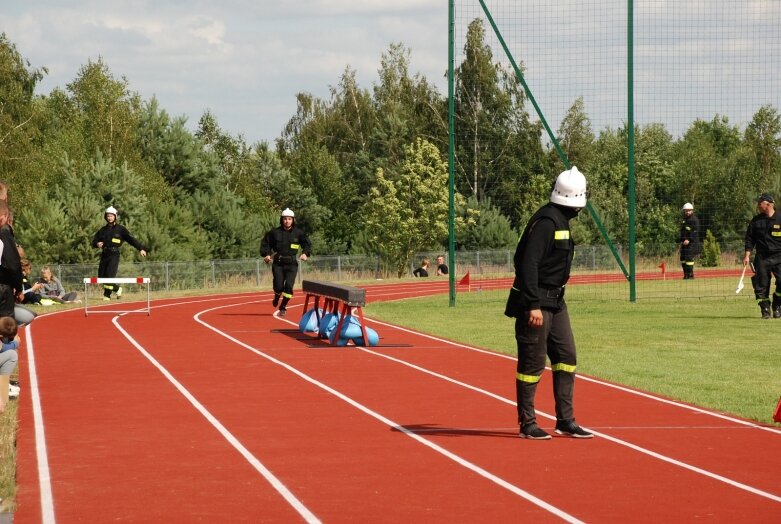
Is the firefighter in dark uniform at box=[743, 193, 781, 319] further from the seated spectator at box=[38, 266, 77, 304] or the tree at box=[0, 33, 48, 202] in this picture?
the tree at box=[0, 33, 48, 202]

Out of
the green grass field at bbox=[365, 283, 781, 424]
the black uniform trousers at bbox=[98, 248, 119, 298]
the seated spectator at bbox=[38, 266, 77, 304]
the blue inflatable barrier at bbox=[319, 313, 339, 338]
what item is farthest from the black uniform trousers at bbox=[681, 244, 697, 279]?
the blue inflatable barrier at bbox=[319, 313, 339, 338]

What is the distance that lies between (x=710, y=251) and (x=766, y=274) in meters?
25.0

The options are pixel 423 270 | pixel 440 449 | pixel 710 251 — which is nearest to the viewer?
pixel 440 449

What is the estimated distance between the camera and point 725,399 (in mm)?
13156

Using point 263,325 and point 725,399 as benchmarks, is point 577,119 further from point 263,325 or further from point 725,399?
point 725,399

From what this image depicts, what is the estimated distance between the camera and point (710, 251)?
47.7m

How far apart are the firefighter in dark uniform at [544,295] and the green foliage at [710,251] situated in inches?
1419

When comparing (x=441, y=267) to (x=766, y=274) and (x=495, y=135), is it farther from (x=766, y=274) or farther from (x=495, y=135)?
(x=766, y=274)

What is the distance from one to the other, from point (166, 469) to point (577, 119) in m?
27.5

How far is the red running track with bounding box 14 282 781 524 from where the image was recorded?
312 inches

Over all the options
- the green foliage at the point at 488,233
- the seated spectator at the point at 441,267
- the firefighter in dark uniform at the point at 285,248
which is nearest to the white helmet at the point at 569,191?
the firefighter in dark uniform at the point at 285,248

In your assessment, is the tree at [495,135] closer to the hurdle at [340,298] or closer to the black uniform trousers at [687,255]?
the black uniform trousers at [687,255]

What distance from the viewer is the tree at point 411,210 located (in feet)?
178

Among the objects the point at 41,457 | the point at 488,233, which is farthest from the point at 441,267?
the point at 41,457
